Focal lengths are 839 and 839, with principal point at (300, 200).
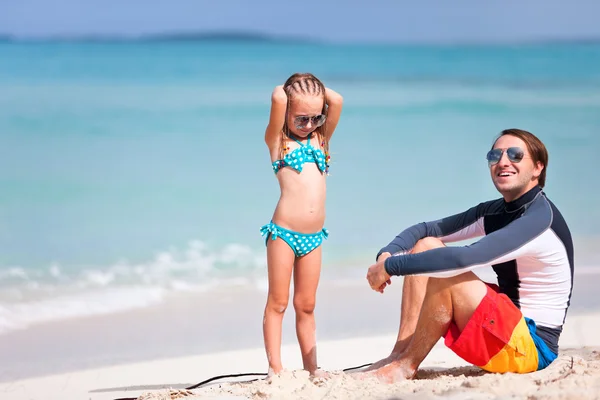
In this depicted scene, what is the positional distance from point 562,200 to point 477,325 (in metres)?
5.77

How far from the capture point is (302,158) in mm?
3598

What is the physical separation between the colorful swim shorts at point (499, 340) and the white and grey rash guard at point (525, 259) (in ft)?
0.40

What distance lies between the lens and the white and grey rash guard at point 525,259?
3104 mm

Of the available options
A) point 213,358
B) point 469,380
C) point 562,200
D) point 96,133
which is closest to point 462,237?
point 469,380

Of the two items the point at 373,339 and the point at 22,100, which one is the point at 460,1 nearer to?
the point at 22,100

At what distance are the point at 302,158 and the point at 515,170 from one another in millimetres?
889

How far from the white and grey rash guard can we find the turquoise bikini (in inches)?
12.7

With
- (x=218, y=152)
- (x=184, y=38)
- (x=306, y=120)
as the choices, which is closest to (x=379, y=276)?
(x=306, y=120)

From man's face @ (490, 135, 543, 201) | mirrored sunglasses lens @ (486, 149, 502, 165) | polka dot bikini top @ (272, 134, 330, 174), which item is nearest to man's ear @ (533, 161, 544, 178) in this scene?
man's face @ (490, 135, 543, 201)

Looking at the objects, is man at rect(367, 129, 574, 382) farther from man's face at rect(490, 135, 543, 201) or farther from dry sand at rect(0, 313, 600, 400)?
dry sand at rect(0, 313, 600, 400)

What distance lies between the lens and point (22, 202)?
8.13 meters

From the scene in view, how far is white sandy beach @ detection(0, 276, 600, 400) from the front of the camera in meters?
2.91

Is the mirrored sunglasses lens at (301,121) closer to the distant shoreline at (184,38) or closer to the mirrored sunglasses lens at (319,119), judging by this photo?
the mirrored sunglasses lens at (319,119)

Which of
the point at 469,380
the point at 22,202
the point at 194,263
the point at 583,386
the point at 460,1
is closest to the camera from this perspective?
the point at 583,386
